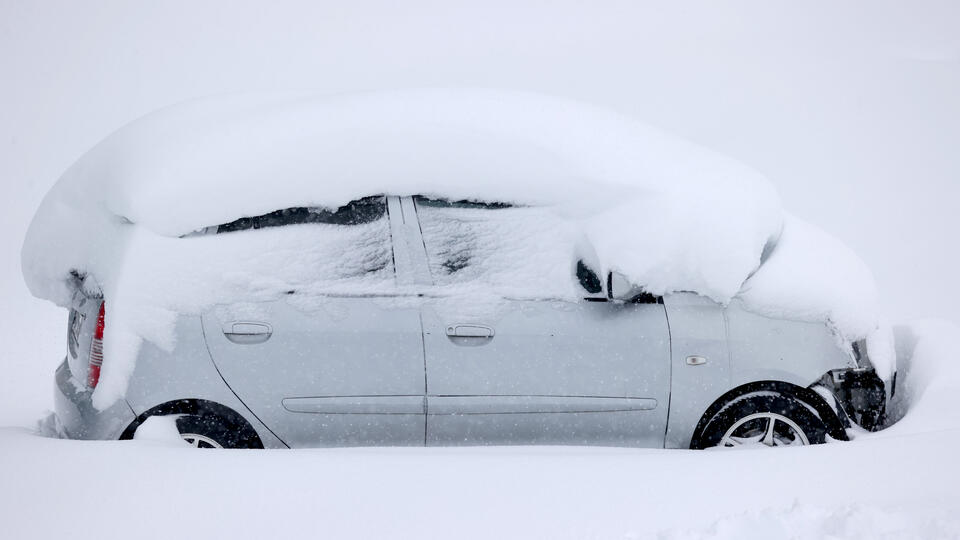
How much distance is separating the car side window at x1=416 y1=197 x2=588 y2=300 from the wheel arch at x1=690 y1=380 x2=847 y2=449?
77 cm

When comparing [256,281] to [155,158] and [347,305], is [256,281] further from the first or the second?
[155,158]

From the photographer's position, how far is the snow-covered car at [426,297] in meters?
3.50

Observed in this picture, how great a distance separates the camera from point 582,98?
57.3ft

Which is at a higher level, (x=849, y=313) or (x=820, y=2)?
(x=820, y=2)

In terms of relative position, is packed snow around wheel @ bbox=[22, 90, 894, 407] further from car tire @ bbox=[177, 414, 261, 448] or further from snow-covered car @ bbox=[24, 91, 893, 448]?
car tire @ bbox=[177, 414, 261, 448]

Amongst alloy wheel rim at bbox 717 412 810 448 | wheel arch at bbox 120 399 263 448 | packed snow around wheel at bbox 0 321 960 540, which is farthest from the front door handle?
alloy wheel rim at bbox 717 412 810 448

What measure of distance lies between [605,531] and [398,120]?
84.3 inches

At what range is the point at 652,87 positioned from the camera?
1744 centimetres

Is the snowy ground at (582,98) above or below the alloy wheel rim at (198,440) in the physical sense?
above

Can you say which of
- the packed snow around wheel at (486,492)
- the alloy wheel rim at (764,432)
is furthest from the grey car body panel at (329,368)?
the alloy wheel rim at (764,432)

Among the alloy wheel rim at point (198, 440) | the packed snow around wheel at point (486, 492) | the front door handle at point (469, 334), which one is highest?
the front door handle at point (469, 334)

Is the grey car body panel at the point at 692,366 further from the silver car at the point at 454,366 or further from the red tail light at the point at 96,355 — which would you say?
the red tail light at the point at 96,355

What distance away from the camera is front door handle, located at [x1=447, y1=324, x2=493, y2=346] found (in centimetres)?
359

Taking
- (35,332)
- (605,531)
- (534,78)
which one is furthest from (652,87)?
(605,531)
